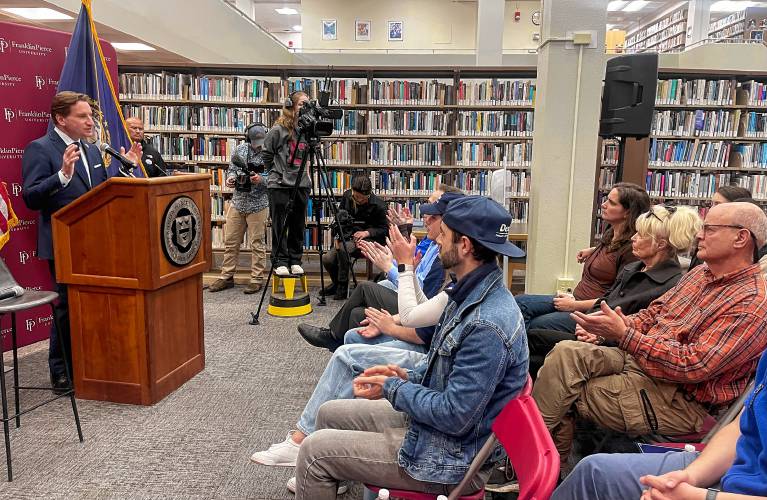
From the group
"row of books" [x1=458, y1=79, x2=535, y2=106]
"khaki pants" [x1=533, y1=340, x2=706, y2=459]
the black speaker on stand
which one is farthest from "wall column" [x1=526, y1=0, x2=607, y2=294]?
"khaki pants" [x1=533, y1=340, x2=706, y2=459]

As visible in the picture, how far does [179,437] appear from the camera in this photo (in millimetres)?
2727

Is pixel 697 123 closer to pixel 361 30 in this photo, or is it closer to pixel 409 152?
pixel 409 152

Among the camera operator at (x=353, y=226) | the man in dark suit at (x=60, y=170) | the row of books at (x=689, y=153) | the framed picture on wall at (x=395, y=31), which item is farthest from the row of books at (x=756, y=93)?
the framed picture on wall at (x=395, y=31)

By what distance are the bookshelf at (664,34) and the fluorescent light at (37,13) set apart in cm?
944

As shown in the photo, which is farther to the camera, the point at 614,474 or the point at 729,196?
the point at 729,196

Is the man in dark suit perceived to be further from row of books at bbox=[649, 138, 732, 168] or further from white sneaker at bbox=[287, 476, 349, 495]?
row of books at bbox=[649, 138, 732, 168]

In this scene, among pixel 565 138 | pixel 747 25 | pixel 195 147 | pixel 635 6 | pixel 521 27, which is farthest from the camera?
pixel 521 27

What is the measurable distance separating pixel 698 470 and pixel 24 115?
159 inches

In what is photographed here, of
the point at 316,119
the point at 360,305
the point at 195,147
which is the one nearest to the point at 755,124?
the point at 316,119

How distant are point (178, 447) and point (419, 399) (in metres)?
1.60

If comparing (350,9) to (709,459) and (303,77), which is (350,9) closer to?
(303,77)

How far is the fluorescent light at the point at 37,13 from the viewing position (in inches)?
241

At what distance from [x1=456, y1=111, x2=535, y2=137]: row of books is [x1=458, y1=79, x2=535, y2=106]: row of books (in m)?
0.11

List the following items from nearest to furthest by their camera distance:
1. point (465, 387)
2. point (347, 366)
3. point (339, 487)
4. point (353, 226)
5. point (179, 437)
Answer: point (465, 387) → point (339, 487) → point (347, 366) → point (179, 437) → point (353, 226)
